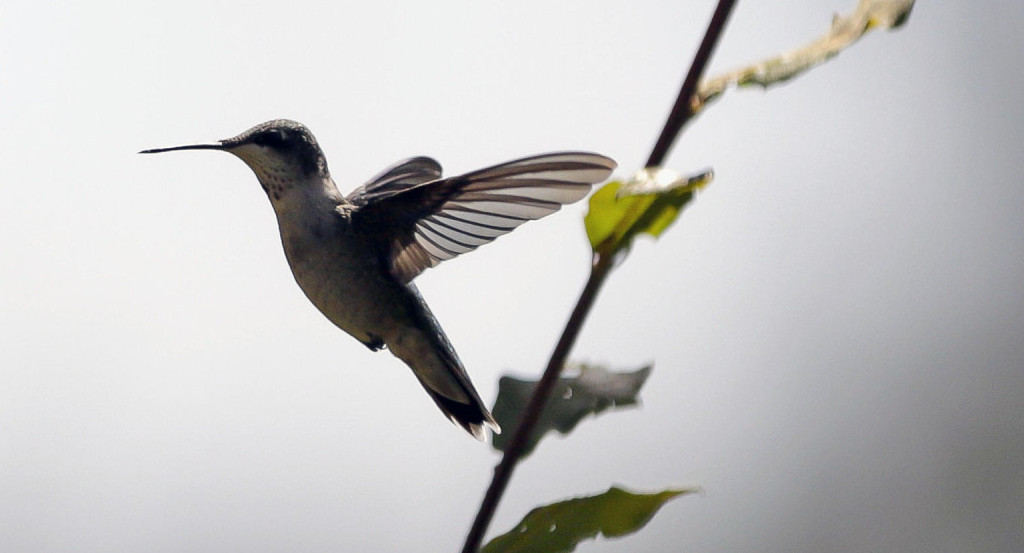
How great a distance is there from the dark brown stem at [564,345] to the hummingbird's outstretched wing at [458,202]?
4.5 inches

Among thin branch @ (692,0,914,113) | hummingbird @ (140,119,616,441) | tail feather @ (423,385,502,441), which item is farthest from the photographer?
tail feather @ (423,385,502,441)

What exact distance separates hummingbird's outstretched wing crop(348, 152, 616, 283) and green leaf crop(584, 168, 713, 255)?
0.04 meters

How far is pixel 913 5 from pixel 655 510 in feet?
1.36

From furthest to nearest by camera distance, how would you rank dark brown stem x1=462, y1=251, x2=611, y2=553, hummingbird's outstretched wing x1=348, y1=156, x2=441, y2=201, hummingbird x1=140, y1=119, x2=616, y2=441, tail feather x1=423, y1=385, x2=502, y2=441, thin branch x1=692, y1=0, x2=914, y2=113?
hummingbird's outstretched wing x1=348, y1=156, x2=441, y2=201 < tail feather x1=423, y1=385, x2=502, y2=441 < hummingbird x1=140, y1=119, x2=616, y2=441 < thin branch x1=692, y1=0, x2=914, y2=113 < dark brown stem x1=462, y1=251, x2=611, y2=553

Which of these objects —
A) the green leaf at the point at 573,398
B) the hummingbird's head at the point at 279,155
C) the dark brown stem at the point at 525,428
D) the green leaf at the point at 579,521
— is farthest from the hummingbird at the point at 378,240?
the dark brown stem at the point at 525,428

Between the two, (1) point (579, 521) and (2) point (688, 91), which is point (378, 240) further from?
(2) point (688, 91)

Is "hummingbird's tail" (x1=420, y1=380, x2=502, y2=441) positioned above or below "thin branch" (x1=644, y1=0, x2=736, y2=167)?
below

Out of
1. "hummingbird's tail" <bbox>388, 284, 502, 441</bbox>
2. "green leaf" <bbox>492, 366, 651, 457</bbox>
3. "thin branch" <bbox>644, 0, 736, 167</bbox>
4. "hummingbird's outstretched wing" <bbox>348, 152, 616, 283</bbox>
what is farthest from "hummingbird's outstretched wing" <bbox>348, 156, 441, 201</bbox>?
"thin branch" <bbox>644, 0, 736, 167</bbox>

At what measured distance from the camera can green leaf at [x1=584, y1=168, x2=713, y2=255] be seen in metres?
0.64

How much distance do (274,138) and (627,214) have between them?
58 centimetres

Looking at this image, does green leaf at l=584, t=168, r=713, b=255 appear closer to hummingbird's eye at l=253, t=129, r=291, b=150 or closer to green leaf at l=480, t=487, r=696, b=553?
green leaf at l=480, t=487, r=696, b=553

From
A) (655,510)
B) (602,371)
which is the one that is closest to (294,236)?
(602,371)

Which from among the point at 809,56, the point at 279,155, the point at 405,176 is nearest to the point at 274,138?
the point at 279,155

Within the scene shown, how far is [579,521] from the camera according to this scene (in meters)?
0.77
